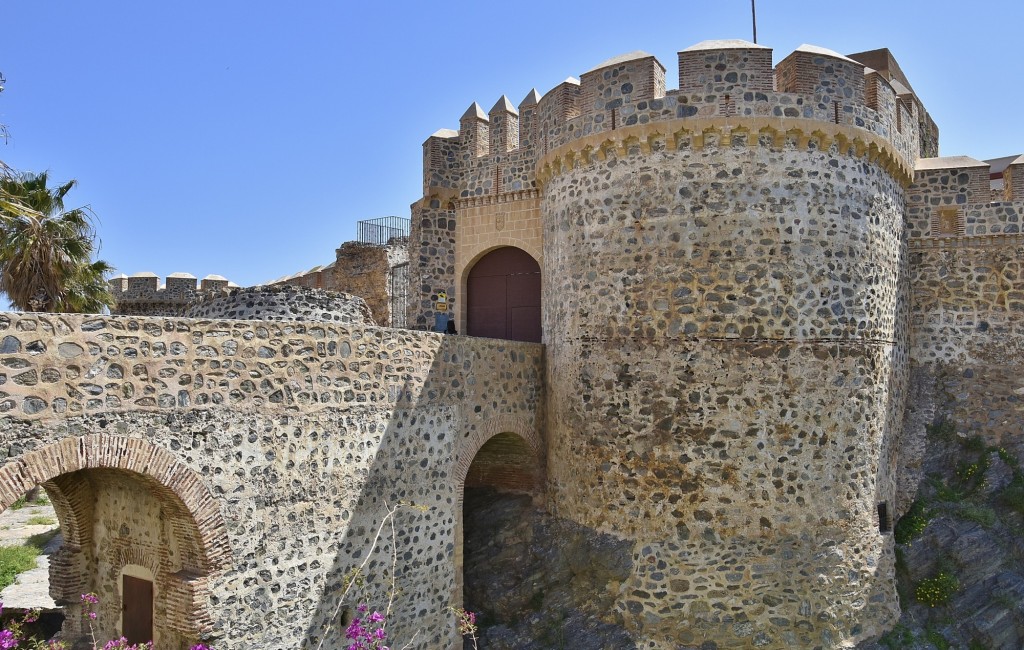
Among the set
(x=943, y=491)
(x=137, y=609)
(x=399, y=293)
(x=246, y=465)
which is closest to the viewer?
(x=246, y=465)

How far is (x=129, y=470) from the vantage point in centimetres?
594

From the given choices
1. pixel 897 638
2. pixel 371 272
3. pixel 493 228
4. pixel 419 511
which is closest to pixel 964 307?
pixel 897 638

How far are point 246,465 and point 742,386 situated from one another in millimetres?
5769

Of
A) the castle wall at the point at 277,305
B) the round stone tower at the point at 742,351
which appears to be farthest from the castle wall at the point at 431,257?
the round stone tower at the point at 742,351

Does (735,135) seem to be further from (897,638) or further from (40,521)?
(40,521)

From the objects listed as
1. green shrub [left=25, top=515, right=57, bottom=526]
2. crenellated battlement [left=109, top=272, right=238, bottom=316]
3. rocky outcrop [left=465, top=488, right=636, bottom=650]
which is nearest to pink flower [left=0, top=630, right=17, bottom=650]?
rocky outcrop [left=465, top=488, right=636, bottom=650]

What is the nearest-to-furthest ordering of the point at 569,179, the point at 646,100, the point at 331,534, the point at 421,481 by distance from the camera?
the point at 331,534
the point at 421,481
the point at 646,100
the point at 569,179

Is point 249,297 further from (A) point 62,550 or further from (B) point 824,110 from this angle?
(B) point 824,110

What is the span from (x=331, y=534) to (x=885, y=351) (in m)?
7.47

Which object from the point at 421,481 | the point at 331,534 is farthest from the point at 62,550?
the point at 421,481

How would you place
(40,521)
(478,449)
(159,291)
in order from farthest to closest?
1. (159,291)
2. (40,521)
3. (478,449)

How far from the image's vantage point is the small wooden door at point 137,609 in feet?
23.6

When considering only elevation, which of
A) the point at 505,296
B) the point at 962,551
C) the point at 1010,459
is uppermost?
the point at 505,296

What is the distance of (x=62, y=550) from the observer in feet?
25.9
